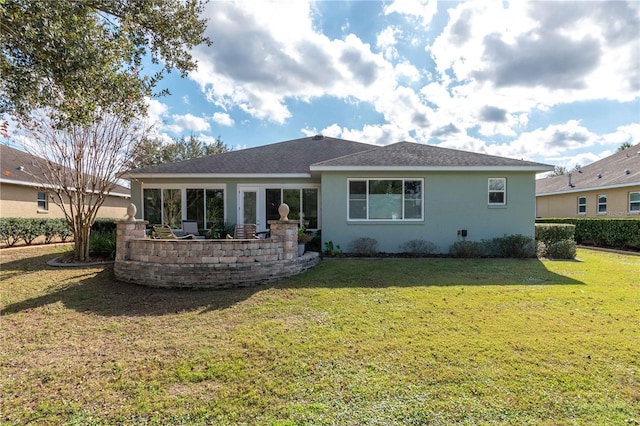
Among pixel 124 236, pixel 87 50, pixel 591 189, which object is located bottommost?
pixel 124 236

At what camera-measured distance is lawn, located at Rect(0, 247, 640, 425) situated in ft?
9.36

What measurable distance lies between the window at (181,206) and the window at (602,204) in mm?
21314

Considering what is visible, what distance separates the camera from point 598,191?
18203 millimetres

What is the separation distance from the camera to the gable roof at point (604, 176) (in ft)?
55.1

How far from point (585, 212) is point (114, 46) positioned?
2477 centimetres

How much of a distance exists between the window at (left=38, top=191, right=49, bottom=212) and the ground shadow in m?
8.52

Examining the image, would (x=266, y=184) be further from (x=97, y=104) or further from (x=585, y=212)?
(x=585, y=212)

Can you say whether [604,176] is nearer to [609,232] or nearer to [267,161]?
[609,232]

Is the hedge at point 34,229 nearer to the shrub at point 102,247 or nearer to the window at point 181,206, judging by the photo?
the window at point 181,206

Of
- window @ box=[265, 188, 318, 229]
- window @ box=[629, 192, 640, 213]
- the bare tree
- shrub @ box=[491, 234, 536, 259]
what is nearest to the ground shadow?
shrub @ box=[491, 234, 536, 259]

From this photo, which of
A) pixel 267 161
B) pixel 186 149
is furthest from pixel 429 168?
pixel 186 149

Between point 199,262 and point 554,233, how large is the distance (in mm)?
12432

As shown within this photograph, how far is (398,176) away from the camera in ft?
36.9

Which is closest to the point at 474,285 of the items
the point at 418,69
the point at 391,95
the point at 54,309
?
the point at 54,309
